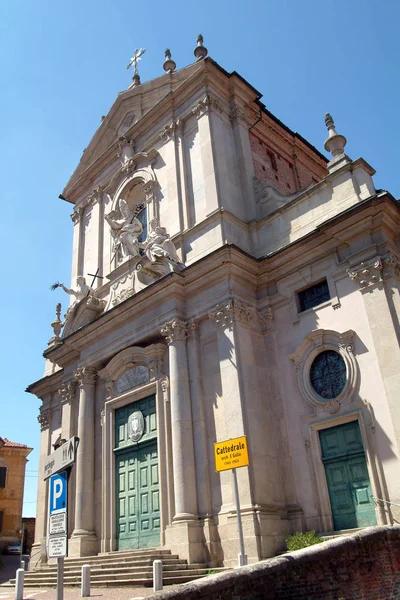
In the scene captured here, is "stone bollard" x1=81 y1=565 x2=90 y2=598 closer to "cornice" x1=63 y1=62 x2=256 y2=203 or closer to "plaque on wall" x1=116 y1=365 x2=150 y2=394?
"plaque on wall" x1=116 y1=365 x2=150 y2=394

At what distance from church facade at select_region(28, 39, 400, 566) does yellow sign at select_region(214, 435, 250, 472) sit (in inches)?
91.8

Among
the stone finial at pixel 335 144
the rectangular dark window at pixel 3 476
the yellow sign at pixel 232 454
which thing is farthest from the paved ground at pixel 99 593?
the rectangular dark window at pixel 3 476

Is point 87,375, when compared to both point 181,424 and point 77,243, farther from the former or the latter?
point 77,243

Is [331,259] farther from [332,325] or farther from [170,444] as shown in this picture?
[170,444]

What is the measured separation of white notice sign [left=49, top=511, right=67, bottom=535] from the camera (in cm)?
675

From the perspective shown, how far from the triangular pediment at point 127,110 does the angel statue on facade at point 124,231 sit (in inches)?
154

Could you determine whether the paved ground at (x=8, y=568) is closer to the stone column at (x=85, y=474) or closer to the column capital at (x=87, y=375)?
the stone column at (x=85, y=474)

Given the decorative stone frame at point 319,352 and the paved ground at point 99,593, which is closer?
the paved ground at point 99,593

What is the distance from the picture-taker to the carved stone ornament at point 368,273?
1411cm

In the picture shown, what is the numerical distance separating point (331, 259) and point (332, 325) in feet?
6.25

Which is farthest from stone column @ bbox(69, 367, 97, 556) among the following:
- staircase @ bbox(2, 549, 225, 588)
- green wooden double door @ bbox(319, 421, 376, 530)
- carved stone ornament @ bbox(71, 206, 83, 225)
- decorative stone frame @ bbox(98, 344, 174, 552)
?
carved stone ornament @ bbox(71, 206, 83, 225)

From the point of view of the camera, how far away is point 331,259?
15508mm

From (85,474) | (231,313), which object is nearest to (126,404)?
(85,474)

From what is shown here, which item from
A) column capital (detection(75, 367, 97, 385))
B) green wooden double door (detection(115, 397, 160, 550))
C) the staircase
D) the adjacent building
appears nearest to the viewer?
the staircase
